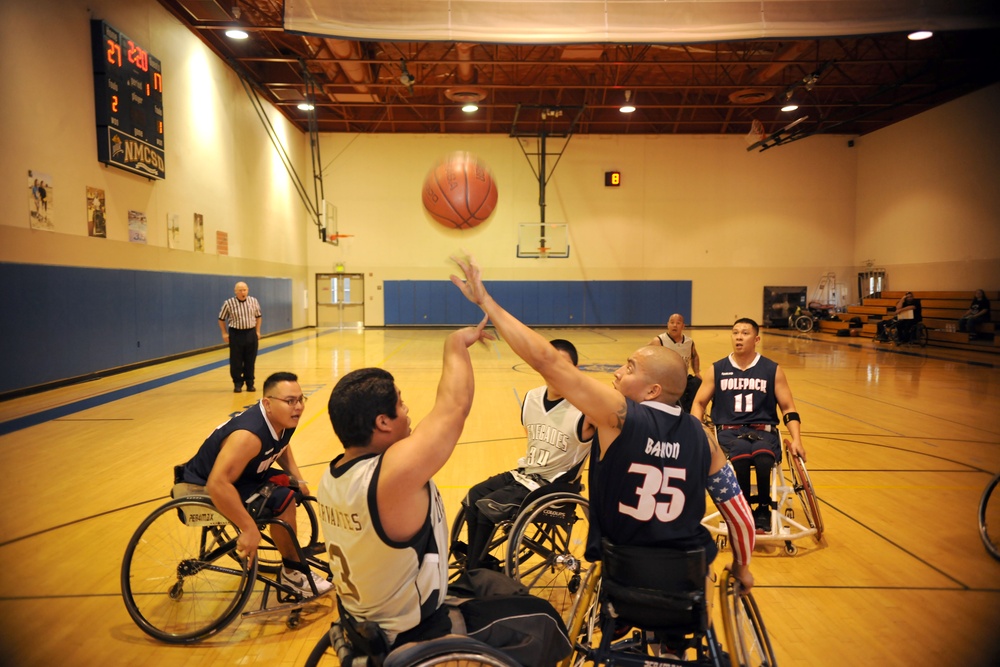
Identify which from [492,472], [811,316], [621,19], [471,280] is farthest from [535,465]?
[811,316]

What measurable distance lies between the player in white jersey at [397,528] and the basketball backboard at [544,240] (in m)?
20.5

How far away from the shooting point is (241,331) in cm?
904

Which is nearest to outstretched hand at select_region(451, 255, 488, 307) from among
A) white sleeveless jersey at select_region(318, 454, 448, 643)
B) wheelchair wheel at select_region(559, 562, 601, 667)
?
white sleeveless jersey at select_region(318, 454, 448, 643)

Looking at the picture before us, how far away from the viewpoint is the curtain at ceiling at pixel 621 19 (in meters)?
8.52

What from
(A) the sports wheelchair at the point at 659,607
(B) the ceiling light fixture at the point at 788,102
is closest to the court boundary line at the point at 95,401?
(A) the sports wheelchair at the point at 659,607

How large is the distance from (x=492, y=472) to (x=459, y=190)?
235cm

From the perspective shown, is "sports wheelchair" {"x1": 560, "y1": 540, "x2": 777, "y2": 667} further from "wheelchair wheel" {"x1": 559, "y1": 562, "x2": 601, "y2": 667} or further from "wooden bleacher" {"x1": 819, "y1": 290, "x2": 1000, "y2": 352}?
"wooden bleacher" {"x1": 819, "y1": 290, "x2": 1000, "y2": 352}

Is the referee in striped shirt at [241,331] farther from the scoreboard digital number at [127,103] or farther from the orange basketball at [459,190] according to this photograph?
the orange basketball at [459,190]

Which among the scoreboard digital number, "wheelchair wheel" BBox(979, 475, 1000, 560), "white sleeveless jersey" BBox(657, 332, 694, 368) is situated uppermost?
the scoreboard digital number

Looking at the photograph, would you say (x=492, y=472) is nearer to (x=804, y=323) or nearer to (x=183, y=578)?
(x=183, y=578)

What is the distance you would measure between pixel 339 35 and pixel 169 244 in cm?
613

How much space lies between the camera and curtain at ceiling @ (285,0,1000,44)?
8.52 metres

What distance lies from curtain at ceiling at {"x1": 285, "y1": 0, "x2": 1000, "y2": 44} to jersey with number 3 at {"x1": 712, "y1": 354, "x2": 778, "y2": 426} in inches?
238

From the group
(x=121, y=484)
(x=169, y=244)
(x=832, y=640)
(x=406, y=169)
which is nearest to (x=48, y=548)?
(x=121, y=484)
